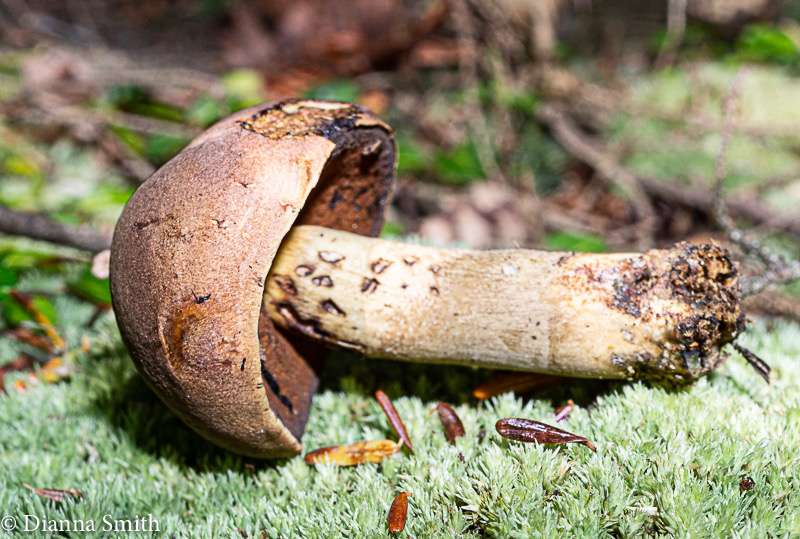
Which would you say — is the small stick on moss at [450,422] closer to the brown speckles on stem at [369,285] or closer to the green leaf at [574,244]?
the brown speckles on stem at [369,285]

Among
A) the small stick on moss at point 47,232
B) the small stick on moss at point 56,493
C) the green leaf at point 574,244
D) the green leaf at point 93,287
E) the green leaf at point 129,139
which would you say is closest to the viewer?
the small stick on moss at point 56,493

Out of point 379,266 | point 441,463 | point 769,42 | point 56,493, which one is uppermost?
point 769,42

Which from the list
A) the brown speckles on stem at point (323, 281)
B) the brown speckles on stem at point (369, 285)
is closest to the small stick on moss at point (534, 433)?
the brown speckles on stem at point (369, 285)

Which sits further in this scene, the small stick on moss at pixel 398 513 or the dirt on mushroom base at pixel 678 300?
the dirt on mushroom base at pixel 678 300

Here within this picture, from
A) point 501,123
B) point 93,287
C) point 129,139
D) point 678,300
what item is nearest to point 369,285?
point 678,300

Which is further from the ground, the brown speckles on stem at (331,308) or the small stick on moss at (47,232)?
the brown speckles on stem at (331,308)

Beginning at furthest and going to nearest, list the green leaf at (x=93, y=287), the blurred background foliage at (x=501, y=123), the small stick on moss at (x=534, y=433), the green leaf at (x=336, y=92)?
1. the green leaf at (x=336, y=92)
2. the blurred background foliage at (x=501, y=123)
3. the green leaf at (x=93, y=287)
4. the small stick on moss at (x=534, y=433)

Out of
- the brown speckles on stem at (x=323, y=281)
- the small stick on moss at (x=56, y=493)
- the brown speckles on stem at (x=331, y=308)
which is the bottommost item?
the small stick on moss at (x=56, y=493)

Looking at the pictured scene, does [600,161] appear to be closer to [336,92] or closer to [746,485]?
[336,92]
